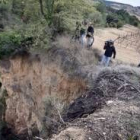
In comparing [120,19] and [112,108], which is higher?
[112,108]

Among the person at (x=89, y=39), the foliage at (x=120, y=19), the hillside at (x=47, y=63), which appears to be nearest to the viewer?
the hillside at (x=47, y=63)

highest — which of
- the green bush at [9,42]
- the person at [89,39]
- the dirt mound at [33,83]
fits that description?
the person at [89,39]

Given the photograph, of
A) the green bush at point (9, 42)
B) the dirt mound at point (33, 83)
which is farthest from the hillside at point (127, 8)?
the dirt mound at point (33, 83)

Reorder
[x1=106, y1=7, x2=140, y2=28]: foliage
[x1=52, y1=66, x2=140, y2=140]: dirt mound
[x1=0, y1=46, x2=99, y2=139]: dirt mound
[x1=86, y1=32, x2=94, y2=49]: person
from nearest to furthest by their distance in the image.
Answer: [x1=52, y1=66, x2=140, y2=140]: dirt mound → [x1=0, y1=46, x2=99, y2=139]: dirt mound → [x1=86, y1=32, x2=94, y2=49]: person → [x1=106, y1=7, x2=140, y2=28]: foliage

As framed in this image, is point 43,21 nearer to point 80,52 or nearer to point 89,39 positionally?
point 89,39

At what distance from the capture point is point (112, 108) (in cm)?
1159

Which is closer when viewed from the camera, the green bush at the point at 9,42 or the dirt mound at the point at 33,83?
the dirt mound at the point at 33,83

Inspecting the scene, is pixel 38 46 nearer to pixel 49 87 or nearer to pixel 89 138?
pixel 49 87

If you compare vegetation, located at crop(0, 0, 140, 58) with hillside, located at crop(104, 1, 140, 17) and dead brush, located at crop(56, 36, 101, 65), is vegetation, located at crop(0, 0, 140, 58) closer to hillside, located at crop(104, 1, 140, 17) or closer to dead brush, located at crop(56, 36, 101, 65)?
dead brush, located at crop(56, 36, 101, 65)

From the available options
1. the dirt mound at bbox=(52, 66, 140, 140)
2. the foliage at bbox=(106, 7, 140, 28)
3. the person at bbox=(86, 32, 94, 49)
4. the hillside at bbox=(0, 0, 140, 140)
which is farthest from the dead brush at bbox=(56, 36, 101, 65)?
the foliage at bbox=(106, 7, 140, 28)

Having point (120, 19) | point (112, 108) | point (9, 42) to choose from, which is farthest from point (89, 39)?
point (120, 19)

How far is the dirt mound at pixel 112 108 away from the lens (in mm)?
10047

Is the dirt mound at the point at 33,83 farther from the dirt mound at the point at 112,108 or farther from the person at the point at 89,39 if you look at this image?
the dirt mound at the point at 112,108

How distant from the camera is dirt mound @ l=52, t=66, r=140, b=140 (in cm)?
1005
